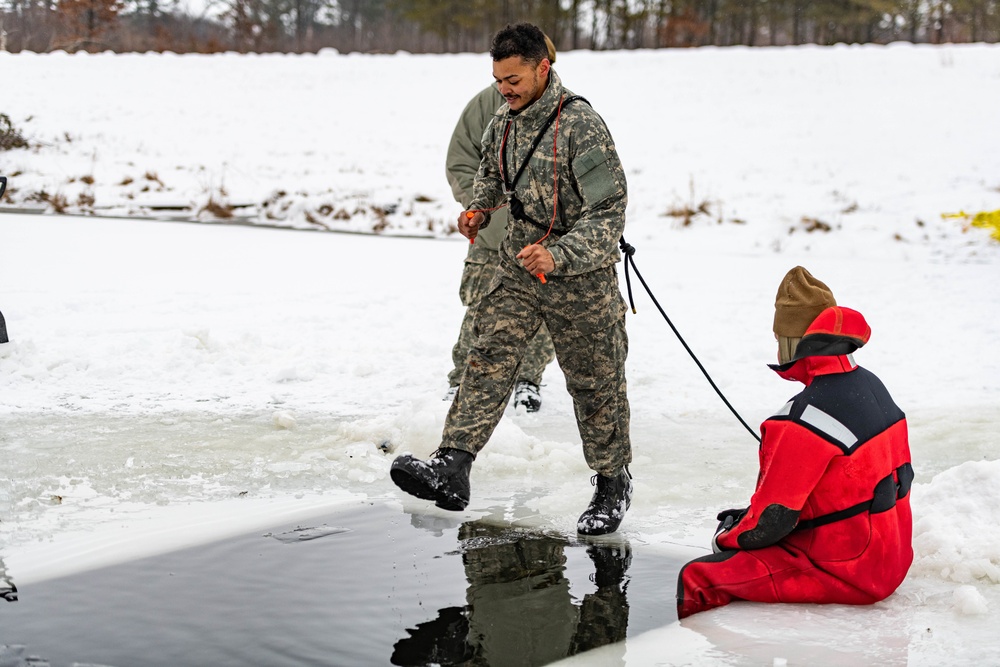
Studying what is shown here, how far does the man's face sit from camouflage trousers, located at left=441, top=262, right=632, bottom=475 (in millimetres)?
614

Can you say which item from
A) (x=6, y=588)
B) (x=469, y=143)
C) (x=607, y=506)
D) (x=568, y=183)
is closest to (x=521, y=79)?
(x=568, y=183)

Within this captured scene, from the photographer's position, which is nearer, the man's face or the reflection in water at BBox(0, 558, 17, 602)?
the reflection in water at BBox(0, 558, 17, 602)

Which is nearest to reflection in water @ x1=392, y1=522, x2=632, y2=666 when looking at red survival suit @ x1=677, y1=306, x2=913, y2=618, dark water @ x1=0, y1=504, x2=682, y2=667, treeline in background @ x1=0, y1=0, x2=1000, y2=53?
dark water @ x1=0, y1=504, x2=682, y2=667

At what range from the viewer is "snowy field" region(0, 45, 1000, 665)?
364 centimetres

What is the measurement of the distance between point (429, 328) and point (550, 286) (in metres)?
3.91

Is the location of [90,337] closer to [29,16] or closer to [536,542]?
[536,542]

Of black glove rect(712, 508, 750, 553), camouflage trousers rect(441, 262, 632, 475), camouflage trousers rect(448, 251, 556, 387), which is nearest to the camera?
black glove rect(712, 508, 750, 553)

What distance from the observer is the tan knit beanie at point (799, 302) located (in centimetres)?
312

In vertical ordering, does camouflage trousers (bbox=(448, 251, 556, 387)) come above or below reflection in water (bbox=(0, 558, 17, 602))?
above

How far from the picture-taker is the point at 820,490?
3.01 metres

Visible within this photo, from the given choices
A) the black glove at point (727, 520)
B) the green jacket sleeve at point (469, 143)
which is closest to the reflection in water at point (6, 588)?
the black glove at point (727, 520)

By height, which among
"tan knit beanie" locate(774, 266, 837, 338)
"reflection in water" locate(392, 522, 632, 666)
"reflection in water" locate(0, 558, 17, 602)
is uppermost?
"tan knit beanie" locate(774, 266, 837, 338)

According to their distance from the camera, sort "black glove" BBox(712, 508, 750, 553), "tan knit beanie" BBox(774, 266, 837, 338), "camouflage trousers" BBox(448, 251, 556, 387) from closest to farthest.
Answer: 1. "tan knit beanie" BBox(774, 266, 837, 338)
2. "black glove" BBox(712, 508, 750, 553)
3. "camouflage trousers" BBox(448, 251, 556, 387)

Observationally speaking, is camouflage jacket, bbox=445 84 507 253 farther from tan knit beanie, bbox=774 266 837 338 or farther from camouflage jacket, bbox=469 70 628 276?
tan knit beanie, bbox=774 266 837 338
